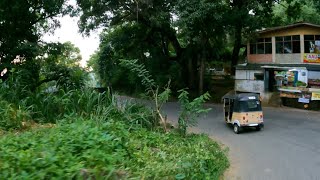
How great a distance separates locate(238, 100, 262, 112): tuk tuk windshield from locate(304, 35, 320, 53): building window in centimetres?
1039

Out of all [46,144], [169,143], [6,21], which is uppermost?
[6,21]

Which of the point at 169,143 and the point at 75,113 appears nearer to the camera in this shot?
the point at 169,143

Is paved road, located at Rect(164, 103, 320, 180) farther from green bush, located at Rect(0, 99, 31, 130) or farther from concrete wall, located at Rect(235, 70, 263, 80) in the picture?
green bush, located at Rect(0, 99, 31, 130)

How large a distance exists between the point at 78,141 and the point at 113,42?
25.3 meters

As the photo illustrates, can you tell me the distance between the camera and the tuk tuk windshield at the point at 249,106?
54.3 ft

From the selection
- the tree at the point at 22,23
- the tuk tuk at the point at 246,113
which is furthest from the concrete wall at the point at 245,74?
the tree at the point at 22,23

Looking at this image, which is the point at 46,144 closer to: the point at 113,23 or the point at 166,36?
the point at 113,23

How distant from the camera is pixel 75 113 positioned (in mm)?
11289

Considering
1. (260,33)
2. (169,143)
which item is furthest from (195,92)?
(169,143)

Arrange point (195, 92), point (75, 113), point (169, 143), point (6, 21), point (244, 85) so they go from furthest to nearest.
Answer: point (195, 92) → point (244, 85) → point (6, 21) → point (75, 113) → point (169, 143)

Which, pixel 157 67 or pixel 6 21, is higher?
pixel 6 21

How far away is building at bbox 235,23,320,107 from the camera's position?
22.9 metres

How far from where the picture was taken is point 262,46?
27.6 meters

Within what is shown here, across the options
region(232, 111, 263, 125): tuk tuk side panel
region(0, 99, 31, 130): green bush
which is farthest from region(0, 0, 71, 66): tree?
region(232, 111, 263, 125): tuk tuk side panel
